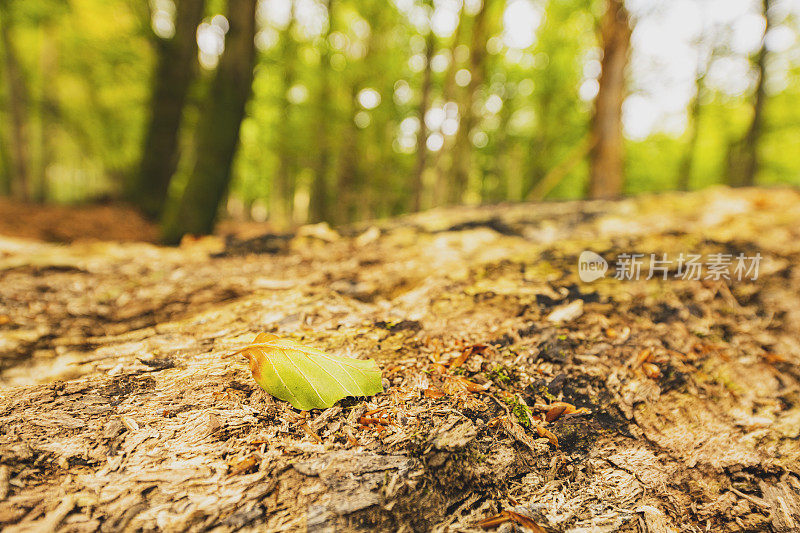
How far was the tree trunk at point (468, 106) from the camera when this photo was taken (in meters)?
7.43

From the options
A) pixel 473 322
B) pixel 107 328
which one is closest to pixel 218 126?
pixel 107 328

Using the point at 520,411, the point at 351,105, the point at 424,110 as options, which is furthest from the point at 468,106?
the point at 520,411

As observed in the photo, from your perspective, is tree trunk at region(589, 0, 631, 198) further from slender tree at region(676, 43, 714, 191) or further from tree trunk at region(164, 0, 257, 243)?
slender tree at region(676, 43, 714, 191)

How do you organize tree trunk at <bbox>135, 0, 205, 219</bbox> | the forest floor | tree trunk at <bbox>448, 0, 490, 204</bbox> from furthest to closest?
tree trunk at <bbox>448, 0, 490, 204</bbox>, tree trunk at <bbox>135, 0, 205, 219</bbox>, the forest floor

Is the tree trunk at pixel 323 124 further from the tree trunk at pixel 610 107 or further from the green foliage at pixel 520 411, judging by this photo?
the green foliage at pixel 520 411

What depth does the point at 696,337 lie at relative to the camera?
5.30 feet

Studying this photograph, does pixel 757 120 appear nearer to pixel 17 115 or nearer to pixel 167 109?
pixel 167 109

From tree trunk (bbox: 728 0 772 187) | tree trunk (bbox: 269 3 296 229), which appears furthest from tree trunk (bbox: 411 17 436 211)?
tree trunk (bbox: 728 0 772 187)

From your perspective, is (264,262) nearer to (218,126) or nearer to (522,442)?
(522,442)

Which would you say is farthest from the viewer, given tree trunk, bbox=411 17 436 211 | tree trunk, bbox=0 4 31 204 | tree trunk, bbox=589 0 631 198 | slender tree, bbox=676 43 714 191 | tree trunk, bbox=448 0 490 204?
slender tree, bbox=676 43 714 191

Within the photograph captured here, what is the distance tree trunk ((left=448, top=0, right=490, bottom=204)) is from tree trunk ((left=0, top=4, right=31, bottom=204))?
10.8m

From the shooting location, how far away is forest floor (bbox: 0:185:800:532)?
839 millimetres

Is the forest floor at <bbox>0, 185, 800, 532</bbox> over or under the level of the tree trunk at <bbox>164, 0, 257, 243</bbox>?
under

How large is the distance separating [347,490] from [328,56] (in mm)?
11888
